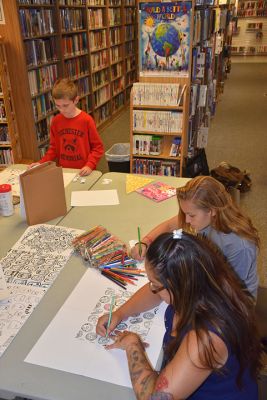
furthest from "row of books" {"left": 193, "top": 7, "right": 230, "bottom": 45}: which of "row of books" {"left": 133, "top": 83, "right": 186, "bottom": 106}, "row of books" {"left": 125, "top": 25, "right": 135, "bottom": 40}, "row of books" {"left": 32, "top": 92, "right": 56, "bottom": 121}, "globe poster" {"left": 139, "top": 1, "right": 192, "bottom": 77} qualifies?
"row of books" {"left": 125, "top": 25, "right": 135, "bottom": 40}

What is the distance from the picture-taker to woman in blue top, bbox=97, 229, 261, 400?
0.86 metres

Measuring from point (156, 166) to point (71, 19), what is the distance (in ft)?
7.79

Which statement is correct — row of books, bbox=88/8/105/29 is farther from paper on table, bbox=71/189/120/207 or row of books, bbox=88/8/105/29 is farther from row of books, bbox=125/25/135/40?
paper on table, bbox=71/189/120/207

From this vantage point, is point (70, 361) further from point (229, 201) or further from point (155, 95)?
point (155, 95)

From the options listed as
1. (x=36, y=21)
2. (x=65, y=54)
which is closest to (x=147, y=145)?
(x=36, y=21)

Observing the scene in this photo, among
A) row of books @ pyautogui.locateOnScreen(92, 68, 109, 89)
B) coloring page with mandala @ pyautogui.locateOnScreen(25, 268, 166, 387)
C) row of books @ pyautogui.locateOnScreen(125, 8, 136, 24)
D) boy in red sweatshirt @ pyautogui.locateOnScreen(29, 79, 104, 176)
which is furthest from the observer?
row of books @ pyautogui.locateOnScreen(125, 8, 136, 24)

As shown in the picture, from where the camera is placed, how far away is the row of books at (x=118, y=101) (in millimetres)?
6348

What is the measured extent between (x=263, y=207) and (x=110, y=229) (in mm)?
2153

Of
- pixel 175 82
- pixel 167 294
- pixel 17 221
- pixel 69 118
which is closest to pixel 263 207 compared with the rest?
pixel 175 82

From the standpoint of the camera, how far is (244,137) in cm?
540

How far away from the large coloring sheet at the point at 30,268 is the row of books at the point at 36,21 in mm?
2526

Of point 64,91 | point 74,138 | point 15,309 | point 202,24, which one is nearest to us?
point 15,309

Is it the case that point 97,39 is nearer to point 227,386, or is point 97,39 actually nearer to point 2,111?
point 2,111

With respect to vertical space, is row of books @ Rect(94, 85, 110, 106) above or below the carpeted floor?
above
